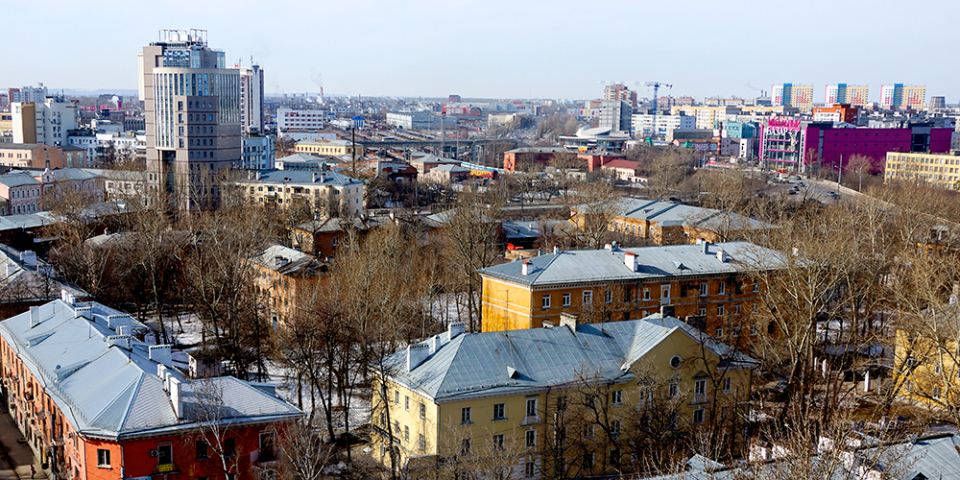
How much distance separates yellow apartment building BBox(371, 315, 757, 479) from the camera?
923 inches

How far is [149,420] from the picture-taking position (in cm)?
2061

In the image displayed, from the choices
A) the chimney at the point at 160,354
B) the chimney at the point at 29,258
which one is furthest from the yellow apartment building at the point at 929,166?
the chimney at the point at 160,354

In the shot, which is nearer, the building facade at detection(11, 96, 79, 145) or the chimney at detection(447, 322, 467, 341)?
the chimney at detection(447, 322, 467, 341)

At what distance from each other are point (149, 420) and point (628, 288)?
19.5 meters

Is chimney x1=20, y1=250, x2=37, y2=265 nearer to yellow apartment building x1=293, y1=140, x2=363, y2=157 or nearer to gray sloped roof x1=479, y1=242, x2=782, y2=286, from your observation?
gray sloped roof x1=479, y1=242, x2=782, y2=286

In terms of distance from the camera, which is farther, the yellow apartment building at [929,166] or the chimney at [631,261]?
the yellow apartment building at [929,166]

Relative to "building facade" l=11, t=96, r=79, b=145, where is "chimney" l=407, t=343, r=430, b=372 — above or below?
below

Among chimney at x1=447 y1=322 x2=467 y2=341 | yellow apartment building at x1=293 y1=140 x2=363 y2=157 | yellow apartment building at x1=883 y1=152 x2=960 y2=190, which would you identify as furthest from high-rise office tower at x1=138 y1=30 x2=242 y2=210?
yellow apartment building at x1=883 y1=152 x2=960 y2=190

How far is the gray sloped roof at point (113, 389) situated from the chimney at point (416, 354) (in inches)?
157

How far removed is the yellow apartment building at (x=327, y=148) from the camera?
427 ft

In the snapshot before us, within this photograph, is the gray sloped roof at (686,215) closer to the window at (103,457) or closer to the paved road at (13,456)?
the paved road at (13,456)

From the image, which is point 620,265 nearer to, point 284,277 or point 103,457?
point 284,277

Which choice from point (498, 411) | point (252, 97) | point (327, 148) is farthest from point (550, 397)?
point (252, 97)

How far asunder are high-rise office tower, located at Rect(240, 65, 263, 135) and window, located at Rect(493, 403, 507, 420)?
140019 millimetres
